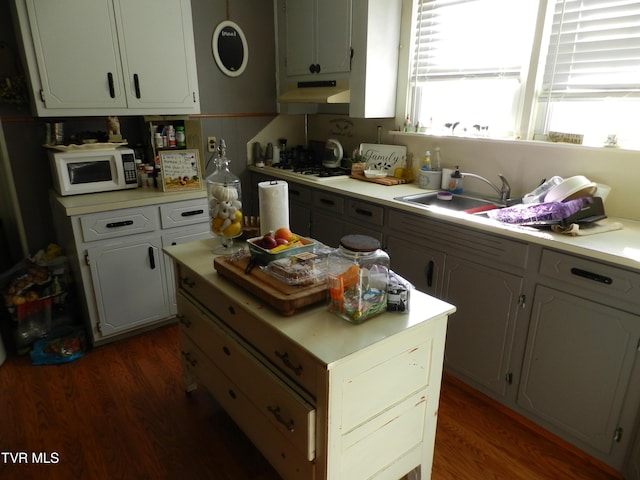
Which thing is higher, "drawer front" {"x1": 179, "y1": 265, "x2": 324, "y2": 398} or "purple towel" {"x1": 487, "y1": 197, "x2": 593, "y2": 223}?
"purple towel" {"x1": 487, "y1": 197, "x2": 593, "y2": 223}

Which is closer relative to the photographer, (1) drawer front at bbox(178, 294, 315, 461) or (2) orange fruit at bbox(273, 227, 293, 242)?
(1) drawer front at bbox(178, 294, 315, 461)

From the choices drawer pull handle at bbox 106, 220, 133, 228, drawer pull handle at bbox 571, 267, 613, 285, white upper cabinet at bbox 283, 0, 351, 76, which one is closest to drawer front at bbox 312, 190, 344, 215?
white upper cabinet at bbox 283, 0, 351, 76

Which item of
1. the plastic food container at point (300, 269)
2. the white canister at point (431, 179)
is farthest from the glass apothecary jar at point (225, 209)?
the white canister at point (431, 179)

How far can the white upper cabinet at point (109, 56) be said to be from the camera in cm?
228

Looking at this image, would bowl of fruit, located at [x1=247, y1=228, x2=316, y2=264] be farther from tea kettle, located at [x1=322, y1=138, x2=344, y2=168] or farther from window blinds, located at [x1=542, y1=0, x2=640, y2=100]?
tea kettle, located at [x1=322, y1=138, x2=344, y2=168]

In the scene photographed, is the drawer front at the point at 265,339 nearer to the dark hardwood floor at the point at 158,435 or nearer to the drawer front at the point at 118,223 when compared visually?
the dark hardwood floor at the point at 158,435

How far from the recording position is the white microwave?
2475mm

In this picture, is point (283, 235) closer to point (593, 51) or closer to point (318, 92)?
point (593, 51)

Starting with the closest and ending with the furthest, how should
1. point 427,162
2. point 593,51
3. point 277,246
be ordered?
point 277,246 → point 593,51 → point 427,162

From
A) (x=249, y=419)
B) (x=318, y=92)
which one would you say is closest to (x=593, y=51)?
(x=318, y=92)

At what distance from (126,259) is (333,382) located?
6.28 ft

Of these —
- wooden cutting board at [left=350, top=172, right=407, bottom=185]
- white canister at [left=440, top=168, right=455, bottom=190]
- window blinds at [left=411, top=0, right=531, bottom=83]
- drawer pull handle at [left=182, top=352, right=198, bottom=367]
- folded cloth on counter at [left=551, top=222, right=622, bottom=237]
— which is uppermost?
window blinds at [left=411, top=0, right=531, bottom=83]

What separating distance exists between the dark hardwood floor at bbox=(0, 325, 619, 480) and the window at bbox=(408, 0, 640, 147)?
1.50 meters

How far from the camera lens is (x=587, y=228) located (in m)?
1.86
